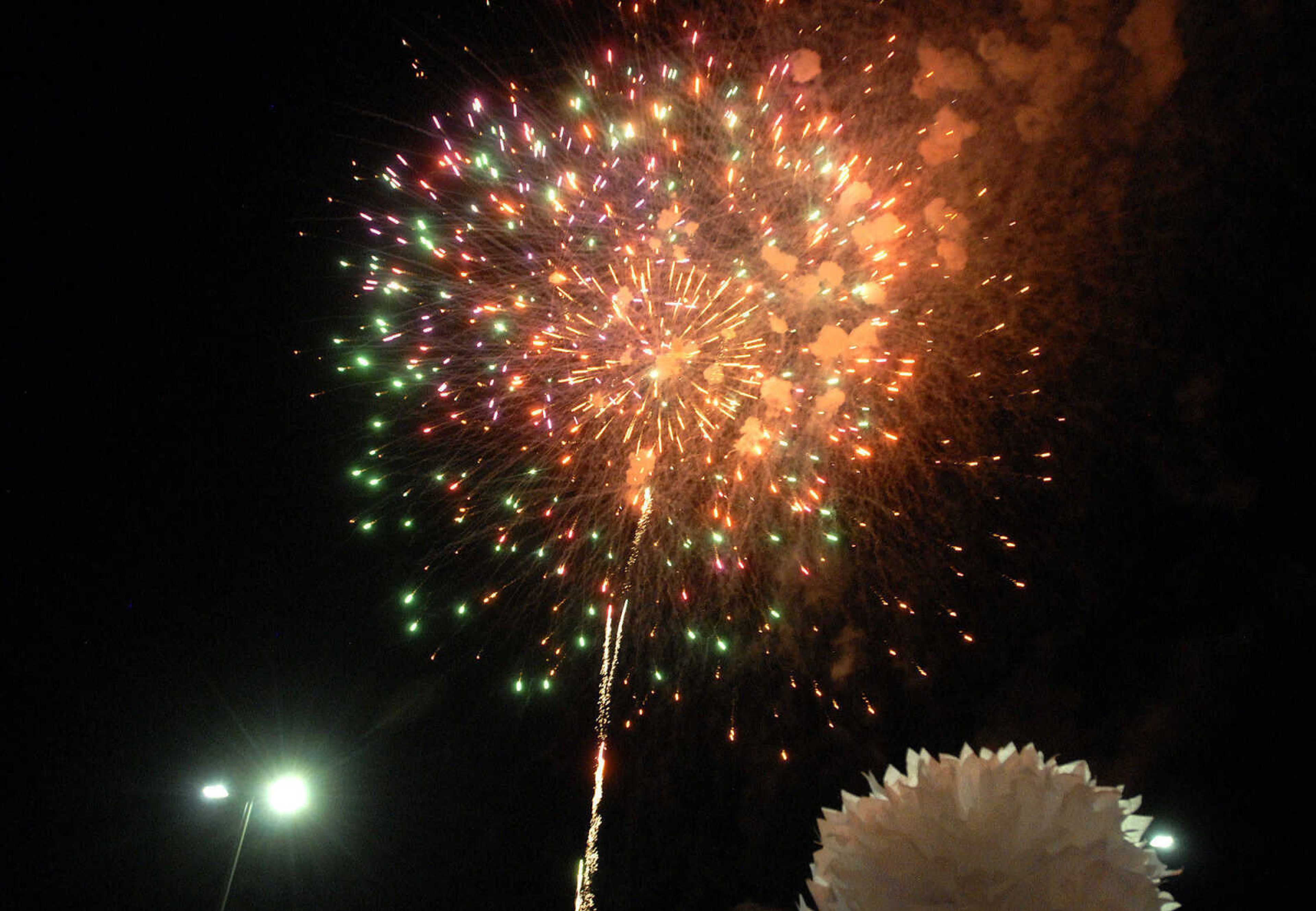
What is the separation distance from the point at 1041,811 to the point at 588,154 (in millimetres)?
6314

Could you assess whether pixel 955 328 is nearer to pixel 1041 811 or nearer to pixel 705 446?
pixel 705 446

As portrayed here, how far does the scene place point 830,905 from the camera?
1611mm

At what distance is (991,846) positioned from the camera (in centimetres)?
158

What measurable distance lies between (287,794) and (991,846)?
6383mm

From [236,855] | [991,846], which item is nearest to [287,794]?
[236,855]

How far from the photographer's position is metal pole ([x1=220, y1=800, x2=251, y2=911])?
6.05 metres

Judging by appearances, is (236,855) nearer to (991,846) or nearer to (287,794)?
(287,794)

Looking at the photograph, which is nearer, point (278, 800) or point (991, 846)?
point (991, 846)

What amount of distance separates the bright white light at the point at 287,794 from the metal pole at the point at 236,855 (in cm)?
19

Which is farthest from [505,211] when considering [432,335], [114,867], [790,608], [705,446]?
[114,867]

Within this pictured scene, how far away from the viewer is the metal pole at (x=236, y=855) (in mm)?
6051

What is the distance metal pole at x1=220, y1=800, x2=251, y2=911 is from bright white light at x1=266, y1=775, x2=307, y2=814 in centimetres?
19

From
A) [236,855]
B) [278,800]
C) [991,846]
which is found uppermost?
[278,800]

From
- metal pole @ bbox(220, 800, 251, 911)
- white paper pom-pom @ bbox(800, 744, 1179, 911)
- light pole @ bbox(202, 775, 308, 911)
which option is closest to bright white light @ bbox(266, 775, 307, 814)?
light pole @ bbox(202, 775, 308, 911)
